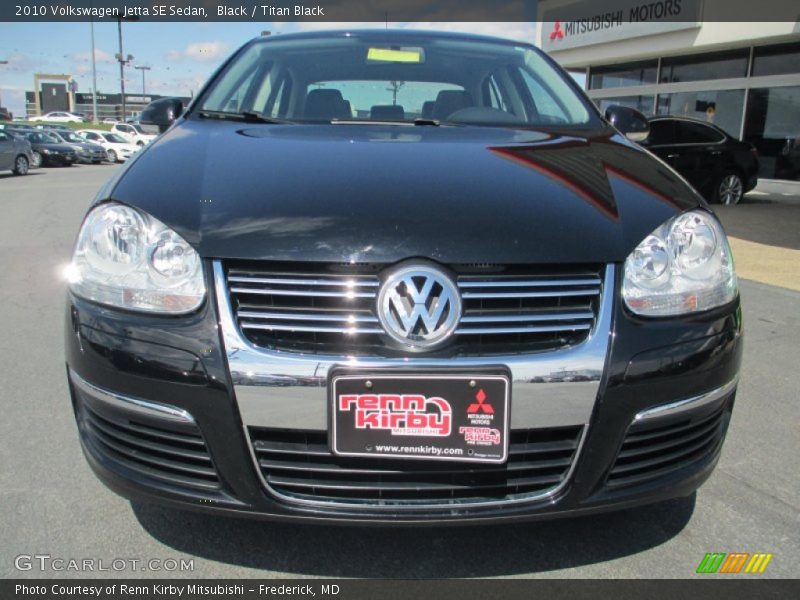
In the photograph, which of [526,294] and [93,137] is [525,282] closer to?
[526,294]

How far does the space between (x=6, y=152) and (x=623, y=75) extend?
16.3m

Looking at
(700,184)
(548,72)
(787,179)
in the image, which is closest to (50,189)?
(700,184)

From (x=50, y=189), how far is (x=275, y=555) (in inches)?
592

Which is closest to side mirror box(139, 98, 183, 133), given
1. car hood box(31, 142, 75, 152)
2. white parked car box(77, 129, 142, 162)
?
car hood box(31, 142, 75, 152)

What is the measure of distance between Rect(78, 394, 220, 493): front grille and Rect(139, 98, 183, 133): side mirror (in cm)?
167

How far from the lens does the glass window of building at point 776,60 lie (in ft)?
44.3

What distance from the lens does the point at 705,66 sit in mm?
15773

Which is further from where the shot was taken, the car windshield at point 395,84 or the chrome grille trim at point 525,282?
the car windshield at point 395,84

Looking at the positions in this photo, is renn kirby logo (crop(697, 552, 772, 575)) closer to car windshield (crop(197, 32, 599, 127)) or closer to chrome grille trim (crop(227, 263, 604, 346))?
chrome grille trim (crop(227, 263, 604, 346))

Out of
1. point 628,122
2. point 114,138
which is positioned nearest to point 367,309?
point 628,122

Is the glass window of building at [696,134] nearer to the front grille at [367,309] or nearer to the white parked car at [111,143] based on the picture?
the front grille at [367,309]

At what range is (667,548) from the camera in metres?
2.12

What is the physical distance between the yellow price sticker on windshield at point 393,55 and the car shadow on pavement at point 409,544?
6.84 ft

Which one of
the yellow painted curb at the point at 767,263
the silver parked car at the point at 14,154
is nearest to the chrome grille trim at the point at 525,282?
the yellow painted curb at the point at 767,263
